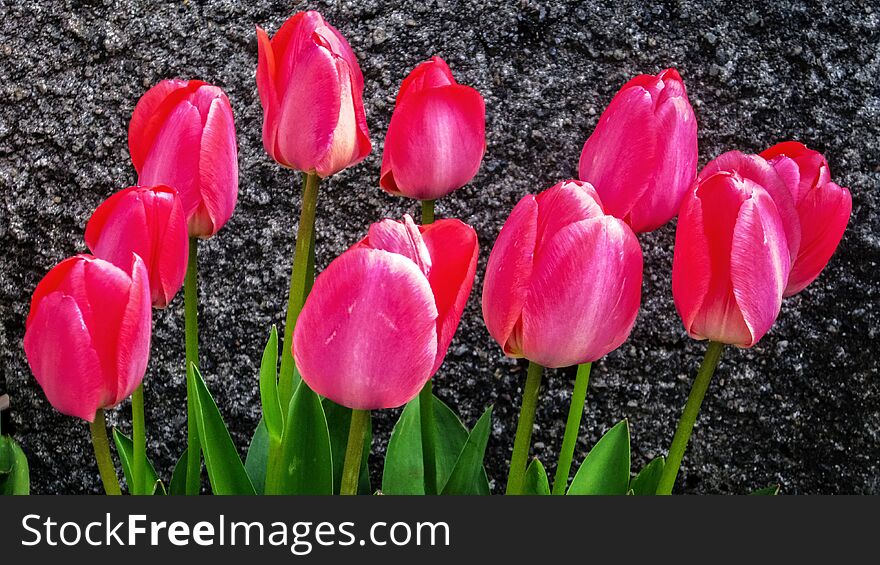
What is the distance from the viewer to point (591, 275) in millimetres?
552

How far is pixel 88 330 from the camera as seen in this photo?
57 centimetres

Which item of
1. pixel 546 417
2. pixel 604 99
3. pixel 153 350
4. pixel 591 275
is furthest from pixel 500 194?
pixel 591 275

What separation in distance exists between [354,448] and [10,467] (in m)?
0.53

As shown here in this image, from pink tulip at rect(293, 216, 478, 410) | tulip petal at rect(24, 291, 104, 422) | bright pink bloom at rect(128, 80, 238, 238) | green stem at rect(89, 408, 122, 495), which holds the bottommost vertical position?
green stem at rect(89, 408, 122, 495)

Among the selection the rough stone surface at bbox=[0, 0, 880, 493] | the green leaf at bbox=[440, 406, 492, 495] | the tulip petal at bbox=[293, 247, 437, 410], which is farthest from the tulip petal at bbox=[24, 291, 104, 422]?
the rough stone surface at bbox=[0, 0, 880, 493]

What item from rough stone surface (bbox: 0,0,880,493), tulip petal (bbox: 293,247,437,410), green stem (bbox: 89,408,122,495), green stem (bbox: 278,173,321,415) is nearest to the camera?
tulip petal (bbox: 293,247,437,410)

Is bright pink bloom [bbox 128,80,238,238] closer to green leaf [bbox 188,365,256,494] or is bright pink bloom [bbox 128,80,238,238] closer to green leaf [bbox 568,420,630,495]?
green leaf [bbox 188,365,256,494]

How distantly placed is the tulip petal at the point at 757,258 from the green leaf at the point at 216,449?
0.47 metres

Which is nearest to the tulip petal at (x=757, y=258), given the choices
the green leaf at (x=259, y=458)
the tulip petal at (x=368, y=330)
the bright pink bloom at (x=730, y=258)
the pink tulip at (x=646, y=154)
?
the bright pink bloom at (x=730, y=258)

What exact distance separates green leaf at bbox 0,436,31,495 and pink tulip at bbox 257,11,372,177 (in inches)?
19.1

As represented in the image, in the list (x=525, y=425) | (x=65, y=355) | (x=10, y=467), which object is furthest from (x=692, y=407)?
(x=10, y=467)

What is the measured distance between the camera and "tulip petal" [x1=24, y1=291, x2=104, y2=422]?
0.56 m

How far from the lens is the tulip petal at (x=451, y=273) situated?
53cm

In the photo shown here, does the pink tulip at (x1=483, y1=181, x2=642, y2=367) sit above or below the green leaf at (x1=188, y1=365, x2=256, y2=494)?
above
